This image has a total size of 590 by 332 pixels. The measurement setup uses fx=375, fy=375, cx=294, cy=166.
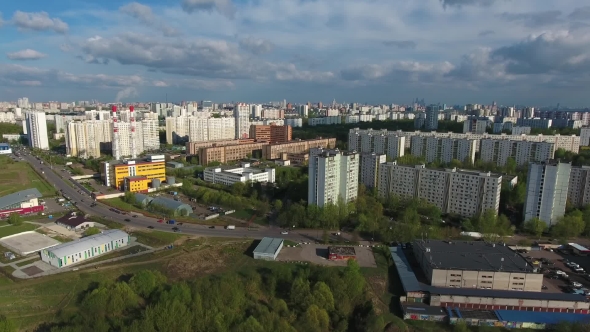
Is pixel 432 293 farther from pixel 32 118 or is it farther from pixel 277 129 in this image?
pixel 32 118

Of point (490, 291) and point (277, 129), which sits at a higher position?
point (277, 129)

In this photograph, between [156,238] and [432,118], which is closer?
[156,238]

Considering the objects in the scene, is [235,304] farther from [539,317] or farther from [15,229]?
[15,229]

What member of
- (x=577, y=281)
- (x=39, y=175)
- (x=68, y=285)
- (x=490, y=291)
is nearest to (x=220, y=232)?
(x=68, y=285)

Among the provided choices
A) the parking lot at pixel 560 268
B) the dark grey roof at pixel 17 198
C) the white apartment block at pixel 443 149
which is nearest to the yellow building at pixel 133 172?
the dark grey roof at pixel 17 198

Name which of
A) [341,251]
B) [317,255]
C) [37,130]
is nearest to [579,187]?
[341,251]

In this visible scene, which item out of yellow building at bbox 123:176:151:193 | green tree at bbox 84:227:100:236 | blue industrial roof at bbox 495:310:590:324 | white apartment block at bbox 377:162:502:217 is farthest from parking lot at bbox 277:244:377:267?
yellow building at bbox 123:176:151:193

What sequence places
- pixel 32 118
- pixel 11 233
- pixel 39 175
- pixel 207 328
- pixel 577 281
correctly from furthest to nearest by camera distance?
pixel 32 118, pixel 39 175, pixel 11 233, pixel 577 281, pixel 207 328
